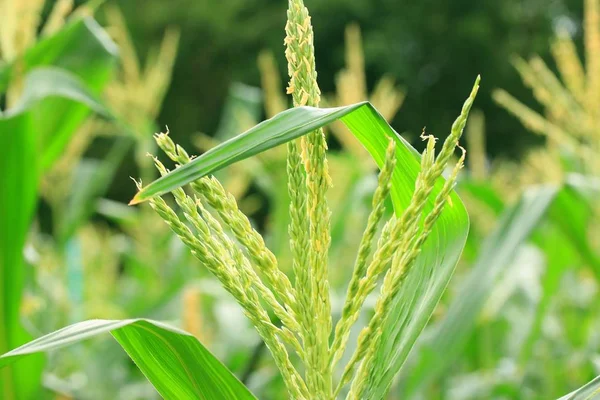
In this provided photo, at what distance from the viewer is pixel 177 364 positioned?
0.60 meters

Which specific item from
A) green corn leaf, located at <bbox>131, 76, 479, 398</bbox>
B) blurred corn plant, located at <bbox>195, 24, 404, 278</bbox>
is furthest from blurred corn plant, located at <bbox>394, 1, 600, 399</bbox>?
green corn leaf, located at <bbox>131, 76, 479, 398</bbox>

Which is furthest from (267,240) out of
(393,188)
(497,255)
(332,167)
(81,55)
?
(393,188)

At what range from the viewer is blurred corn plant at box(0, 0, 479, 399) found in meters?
0.51

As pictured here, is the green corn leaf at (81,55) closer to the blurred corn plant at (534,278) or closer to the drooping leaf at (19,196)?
the drooping leaf at (19,196)

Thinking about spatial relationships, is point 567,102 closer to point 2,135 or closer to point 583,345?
point 583,345

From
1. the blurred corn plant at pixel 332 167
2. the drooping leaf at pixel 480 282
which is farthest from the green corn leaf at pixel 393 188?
the blurred corn plant at pixel 332 167

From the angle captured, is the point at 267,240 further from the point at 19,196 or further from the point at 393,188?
the point at 393,188

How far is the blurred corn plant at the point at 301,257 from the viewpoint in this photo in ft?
1.66

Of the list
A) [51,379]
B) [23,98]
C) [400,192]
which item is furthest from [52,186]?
[400,192]

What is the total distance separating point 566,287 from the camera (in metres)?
2.51

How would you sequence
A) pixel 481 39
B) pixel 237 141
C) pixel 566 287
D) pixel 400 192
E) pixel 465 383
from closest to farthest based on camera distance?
pixel 237 141 < pixel 400 192 < pixel 465 383 < pixel 566 287 < pixel 481 39

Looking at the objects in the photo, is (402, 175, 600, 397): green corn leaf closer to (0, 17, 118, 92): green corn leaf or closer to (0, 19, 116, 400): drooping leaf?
(0, 19, 116, 400): drooping leaf

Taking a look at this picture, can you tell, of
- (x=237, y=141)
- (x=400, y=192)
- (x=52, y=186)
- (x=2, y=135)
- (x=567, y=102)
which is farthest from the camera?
(x=52, y=186)

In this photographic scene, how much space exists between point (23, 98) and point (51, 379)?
82 centimetres
